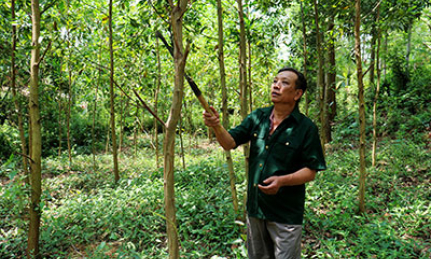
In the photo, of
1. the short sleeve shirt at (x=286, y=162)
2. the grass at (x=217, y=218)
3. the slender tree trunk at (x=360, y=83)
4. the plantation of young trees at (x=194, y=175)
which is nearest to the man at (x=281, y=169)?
the short sleeve shirt at (x=286, y=162)

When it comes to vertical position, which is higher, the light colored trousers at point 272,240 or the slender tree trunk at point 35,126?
the slender tree trunk at point 35,126

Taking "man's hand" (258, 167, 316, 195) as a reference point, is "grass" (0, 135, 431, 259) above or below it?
below

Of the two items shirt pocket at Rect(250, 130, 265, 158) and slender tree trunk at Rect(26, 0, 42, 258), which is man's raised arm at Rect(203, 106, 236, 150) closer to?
shirt pocket at Rect(250, 130, 265, 158)

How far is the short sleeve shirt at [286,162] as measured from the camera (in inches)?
70.1

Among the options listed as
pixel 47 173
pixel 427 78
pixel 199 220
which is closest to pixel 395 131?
pixel 427 78

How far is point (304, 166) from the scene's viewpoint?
5.85ft

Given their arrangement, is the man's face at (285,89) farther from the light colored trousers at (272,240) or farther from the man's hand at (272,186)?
the light colored trousers at (272,240)

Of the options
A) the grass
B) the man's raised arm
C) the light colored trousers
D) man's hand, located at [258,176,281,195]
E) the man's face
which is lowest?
the grass

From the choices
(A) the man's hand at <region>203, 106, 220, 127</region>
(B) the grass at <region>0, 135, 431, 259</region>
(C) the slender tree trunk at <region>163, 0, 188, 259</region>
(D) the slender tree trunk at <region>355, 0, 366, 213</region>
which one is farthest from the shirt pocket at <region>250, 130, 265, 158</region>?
(D) the slender tree trunk at <region>355, 0, 366, 213</region>

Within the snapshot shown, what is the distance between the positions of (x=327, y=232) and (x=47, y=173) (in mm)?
5564

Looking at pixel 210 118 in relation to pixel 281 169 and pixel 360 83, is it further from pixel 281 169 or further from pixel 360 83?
pixel 360 83

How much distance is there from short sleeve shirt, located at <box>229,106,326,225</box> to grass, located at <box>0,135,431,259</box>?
3.13 feet

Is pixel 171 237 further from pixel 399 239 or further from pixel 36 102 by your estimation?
pixel 399 239

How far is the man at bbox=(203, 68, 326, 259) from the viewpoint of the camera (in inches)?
69.1
